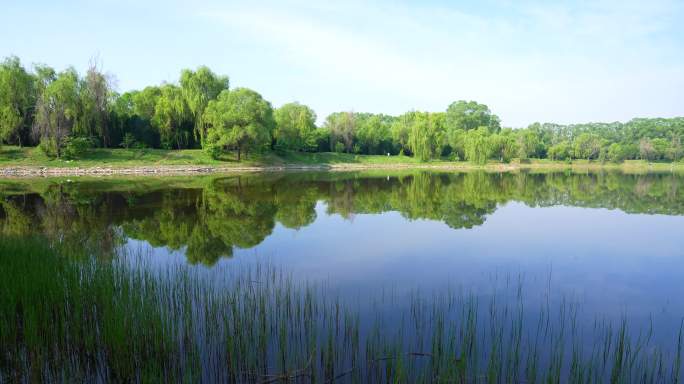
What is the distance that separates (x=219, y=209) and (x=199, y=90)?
4332 cm

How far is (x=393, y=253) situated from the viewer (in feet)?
38.9

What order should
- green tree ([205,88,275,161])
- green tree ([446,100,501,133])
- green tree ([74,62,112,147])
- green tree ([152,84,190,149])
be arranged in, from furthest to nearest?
green tree ([446,100,501,133])
green tree ([152,84,190,149])
green tree ([205,88,275,161])
green tree ([74,62,112,147])

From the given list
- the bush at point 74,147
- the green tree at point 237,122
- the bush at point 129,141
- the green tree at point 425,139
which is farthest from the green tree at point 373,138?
the bush at point 74,147

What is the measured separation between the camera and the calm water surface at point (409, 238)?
886 cm

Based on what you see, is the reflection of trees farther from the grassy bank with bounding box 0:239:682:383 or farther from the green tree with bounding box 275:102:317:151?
the green tree with bounding box 275:102:317:151

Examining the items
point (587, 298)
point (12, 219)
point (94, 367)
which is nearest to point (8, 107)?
point (12, 219)

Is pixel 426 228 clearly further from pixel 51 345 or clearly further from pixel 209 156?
pixel 209 156

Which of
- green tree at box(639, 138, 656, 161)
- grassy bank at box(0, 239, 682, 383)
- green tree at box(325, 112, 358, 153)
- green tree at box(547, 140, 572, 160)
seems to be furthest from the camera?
green tree at box(639, 138, 656, 161)

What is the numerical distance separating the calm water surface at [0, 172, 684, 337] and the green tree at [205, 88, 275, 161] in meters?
27.4

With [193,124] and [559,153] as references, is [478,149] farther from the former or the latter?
[193,124]

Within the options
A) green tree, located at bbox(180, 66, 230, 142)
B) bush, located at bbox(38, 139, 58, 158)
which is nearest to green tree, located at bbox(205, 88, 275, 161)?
green tree, located at bbox(180, 66, 230, 142)

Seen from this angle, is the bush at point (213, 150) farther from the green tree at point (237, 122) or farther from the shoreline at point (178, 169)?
the shoreline at point (178, 169)

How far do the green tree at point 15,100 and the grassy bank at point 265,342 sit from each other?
47.7 m

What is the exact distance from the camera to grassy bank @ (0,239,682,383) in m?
4.87
